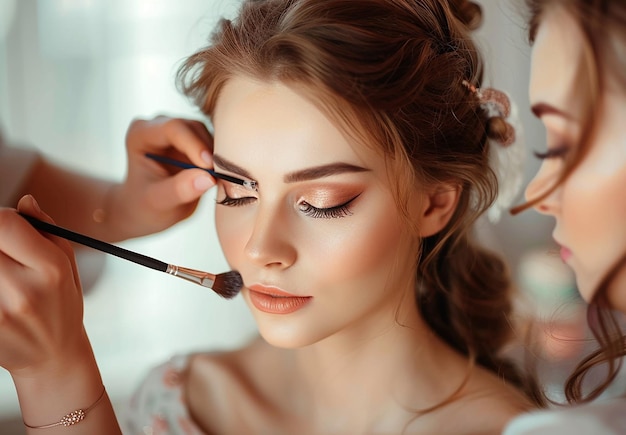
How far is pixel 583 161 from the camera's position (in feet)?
2.02

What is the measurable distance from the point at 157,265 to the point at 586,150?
468 mm

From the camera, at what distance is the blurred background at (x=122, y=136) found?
1092 mm

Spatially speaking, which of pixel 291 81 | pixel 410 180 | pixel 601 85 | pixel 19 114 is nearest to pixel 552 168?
pixel 601 85

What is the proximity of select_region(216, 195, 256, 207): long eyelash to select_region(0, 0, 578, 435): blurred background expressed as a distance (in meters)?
0.26

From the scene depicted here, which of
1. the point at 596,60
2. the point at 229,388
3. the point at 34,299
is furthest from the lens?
the point at 229,388

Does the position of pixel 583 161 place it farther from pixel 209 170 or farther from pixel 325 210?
pixel 209 170

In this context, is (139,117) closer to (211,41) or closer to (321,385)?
(211,41)

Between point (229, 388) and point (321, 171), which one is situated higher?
point (321, 171)

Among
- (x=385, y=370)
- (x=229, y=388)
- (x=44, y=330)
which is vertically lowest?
(x=229, y=388)

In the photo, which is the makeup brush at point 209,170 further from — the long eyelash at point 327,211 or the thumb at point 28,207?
the thumb at point 28,207

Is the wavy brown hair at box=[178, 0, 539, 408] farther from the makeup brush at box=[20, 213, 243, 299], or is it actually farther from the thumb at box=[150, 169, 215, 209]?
the makeup brush at box=[20, 213, 243, 299]

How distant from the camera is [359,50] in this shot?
758 millimetres

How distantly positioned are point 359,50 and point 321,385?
502mm

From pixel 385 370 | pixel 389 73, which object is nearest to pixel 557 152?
pixel 389 73
